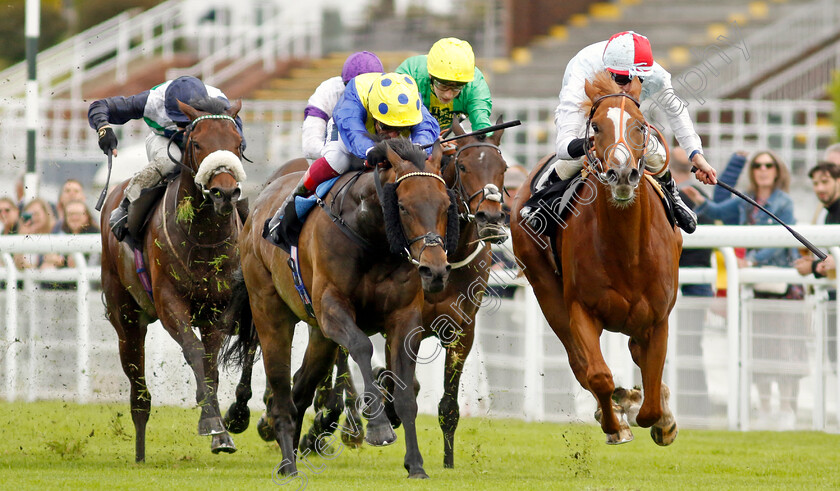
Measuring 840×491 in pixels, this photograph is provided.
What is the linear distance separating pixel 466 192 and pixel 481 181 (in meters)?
0.10

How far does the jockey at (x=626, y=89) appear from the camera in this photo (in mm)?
6098

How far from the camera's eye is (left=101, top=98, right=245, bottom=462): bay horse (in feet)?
23.1

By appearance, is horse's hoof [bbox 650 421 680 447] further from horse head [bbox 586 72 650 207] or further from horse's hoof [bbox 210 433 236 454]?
horse's hoof [bbox 210 433 236 454]

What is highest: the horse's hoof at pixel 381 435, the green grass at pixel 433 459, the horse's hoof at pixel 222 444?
the horse's hoof at pixel 381 435

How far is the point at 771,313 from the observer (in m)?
8.71

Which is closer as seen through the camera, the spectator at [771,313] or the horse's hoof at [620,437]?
the horse's hoof at [620,437]

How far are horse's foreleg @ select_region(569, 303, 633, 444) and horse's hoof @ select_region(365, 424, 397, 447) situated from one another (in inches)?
45.5

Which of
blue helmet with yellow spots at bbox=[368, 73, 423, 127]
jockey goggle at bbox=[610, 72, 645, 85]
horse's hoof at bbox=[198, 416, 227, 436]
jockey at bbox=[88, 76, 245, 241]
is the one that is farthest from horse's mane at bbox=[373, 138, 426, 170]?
jockey at bbox=[88, 76, 245, 241]

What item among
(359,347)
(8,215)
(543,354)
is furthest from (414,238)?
(8,215)

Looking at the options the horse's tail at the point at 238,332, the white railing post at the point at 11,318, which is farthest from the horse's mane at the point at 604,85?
the white railing post at the point at 11,318

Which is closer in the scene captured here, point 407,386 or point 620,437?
point 407,386

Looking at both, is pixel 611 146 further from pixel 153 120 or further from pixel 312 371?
pixel 153 120

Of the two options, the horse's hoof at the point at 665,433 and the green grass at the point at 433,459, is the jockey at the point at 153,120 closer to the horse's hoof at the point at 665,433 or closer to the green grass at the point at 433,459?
the green grass at the point at 433,459

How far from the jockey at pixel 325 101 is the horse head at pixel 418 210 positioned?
5.48 feet
